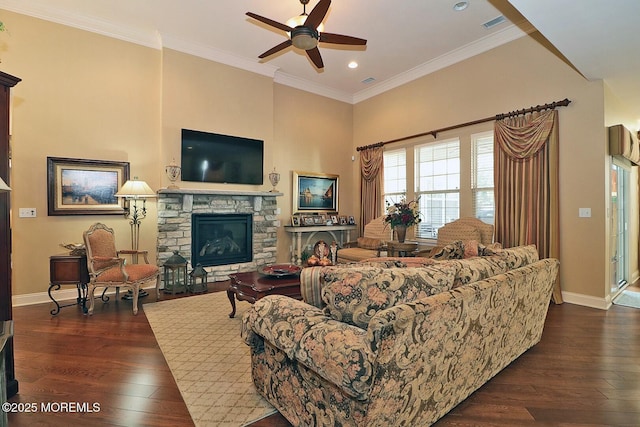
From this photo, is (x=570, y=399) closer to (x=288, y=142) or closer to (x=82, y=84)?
(x=288, y=142)

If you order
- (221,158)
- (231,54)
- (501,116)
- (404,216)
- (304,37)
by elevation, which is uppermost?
(231,54)

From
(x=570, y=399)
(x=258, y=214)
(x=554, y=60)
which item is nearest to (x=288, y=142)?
(x=258, y=214)

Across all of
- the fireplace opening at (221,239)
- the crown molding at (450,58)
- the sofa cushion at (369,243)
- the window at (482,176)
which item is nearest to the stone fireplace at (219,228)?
the fireplace opening at (221,239)

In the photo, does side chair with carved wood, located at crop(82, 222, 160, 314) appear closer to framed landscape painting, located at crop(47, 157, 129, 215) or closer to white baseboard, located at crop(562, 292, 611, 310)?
framed landscape painting, located at crop(47, 157, 129, 215)

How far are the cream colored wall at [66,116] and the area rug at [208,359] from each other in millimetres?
1678

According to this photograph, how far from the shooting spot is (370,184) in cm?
695

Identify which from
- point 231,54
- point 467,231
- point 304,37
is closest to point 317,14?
point 304,37

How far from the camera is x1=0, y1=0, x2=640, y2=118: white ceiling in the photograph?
309 centimetres

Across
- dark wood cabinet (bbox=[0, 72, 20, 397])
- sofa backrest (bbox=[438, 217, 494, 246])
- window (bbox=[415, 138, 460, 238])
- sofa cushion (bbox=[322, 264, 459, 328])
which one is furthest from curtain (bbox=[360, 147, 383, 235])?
dark wood cabinet (bbox=[0, 72, 20, 397])

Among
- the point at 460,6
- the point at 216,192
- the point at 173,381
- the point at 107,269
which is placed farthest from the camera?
the point at 216,192

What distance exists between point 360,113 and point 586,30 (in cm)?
464

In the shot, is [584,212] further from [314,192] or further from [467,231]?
[314,192]

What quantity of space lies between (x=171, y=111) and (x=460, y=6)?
Result: 14.2 feet

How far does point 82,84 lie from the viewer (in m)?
4.57
